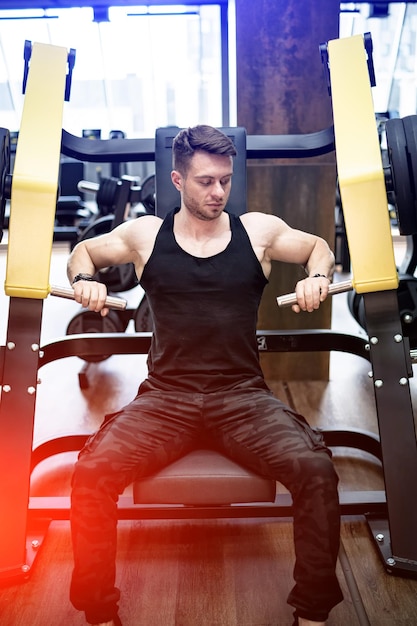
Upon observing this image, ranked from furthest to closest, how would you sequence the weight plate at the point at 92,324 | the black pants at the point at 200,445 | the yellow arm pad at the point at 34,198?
1. the weight plate at the point at 92,324
2. the yellow arm pad at the point at 34,198
3. the black pants at the point at 200,445

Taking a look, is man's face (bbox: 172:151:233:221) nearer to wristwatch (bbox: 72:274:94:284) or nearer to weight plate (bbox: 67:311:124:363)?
wristwatch (bbox: 72:274:94:284)

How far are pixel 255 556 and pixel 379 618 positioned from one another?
38cm

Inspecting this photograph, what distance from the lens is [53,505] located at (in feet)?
5.86

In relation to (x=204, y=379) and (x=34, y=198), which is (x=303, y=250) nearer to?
(x=204, y=379)

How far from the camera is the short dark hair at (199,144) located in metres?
1.59

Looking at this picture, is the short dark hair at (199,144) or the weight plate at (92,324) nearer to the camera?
the short dark hair at (199,144)

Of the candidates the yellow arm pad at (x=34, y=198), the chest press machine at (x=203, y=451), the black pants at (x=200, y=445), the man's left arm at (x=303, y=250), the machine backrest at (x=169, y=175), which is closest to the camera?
the black pants at (x=200, y=445)

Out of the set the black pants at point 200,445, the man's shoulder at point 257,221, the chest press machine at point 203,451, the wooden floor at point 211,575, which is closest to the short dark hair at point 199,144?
the man's shoulder at point 257,221

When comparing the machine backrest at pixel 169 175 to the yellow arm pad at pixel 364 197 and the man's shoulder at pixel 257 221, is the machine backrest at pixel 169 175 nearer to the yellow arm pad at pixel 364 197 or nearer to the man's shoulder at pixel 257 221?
the man's shoulder at pixel 257 221

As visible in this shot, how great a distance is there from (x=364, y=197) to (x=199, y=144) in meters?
0.46

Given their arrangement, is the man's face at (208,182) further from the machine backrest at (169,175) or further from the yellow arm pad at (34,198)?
the yellow arm pad at (34,198)

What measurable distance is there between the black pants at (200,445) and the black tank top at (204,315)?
57mm

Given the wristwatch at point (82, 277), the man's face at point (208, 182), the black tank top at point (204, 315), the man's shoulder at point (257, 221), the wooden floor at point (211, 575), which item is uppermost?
the man's face at point (208, 182)

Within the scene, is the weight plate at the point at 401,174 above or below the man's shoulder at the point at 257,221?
above
